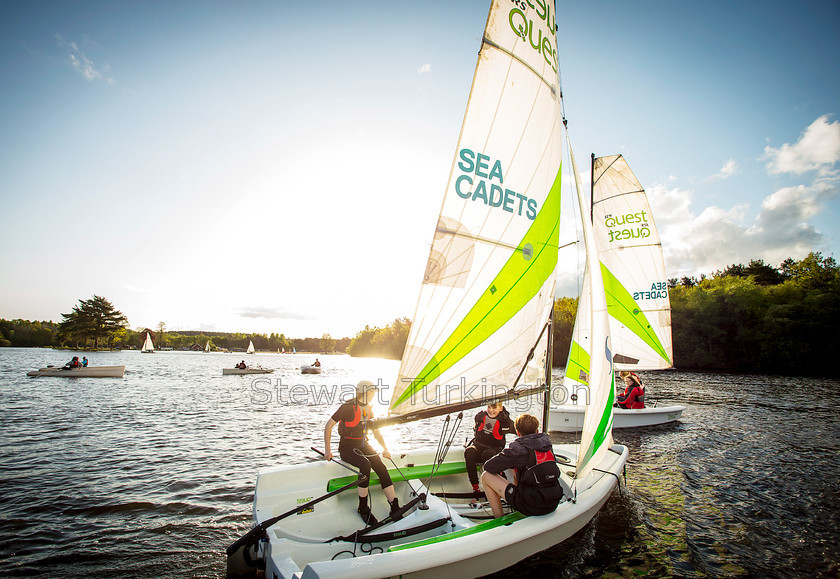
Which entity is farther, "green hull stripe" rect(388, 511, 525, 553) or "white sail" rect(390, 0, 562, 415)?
"white sail" rect(390, 0, 562, 415)

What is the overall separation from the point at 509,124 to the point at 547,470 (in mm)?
4073

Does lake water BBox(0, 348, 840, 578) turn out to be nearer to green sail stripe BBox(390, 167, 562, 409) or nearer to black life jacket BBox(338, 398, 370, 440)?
black life jacket BBox(338, 398, 370, 440)

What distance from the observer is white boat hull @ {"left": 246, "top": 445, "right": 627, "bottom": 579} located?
9.27 feet

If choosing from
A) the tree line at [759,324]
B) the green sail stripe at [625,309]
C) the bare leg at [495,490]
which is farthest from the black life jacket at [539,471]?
the tree line at [759,324]

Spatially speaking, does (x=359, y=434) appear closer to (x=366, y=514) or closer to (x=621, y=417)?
(x=366, y=514)

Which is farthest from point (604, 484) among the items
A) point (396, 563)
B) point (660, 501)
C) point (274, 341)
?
point (274, 341)

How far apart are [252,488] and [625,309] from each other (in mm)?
12061

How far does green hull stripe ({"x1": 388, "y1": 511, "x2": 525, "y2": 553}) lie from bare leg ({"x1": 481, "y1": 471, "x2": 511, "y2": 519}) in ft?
0.68

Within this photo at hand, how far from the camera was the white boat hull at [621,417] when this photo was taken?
10.5 metres

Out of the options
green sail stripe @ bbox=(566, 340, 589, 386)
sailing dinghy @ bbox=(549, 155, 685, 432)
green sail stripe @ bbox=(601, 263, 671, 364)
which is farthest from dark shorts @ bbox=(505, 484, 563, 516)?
green sail stripe @ bbox=(601, 263, 671, 364)

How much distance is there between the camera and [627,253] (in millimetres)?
12547

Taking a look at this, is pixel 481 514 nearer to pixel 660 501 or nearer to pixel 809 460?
pixel 660 501

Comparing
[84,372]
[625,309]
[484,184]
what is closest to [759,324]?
[625,309]

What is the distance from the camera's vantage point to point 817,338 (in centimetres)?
2989
